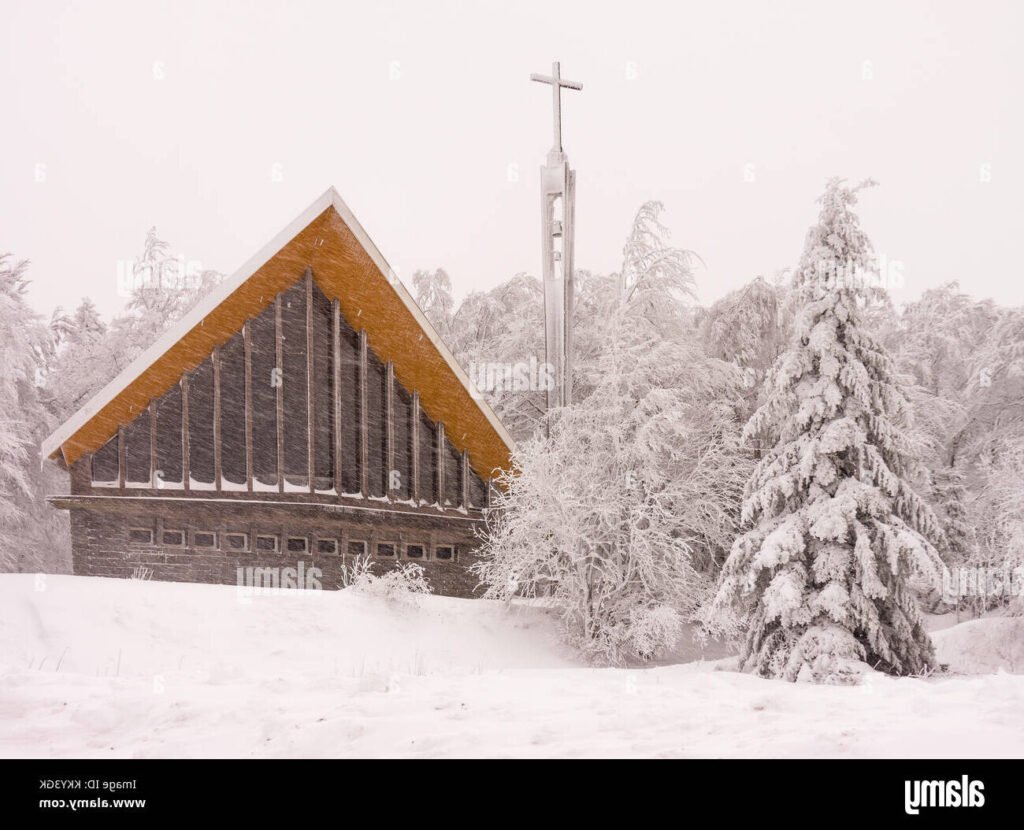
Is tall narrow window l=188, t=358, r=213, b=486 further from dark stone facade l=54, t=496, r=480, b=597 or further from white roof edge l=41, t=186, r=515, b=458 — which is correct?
white roof edge l=41, t=186, r=515, b=458

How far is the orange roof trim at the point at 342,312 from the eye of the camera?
19406 mm

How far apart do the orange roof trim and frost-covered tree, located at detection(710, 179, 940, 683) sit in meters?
7.36

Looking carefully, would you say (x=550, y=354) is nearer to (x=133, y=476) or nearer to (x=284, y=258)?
(x=284, y=258)

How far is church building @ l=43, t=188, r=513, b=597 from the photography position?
20.0m

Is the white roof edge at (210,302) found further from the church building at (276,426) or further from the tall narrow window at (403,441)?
the tall narrow window at (403,441)

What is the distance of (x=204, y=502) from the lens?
20.2 meters

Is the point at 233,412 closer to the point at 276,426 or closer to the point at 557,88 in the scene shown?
the point at 276,426

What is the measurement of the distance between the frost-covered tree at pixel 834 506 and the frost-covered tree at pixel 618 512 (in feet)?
11.2

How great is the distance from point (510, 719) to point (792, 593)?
10.0 metres

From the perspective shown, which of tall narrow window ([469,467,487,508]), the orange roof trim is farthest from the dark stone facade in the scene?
tall narrow window ([469,467,487,508])

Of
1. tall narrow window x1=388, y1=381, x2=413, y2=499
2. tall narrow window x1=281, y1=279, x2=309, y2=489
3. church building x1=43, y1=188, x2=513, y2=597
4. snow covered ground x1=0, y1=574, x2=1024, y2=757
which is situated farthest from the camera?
tall narrow window x1=388, y1=381, x2=413, y2=499

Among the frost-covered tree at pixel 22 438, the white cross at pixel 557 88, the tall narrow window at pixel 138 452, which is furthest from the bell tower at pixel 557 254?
the frost-covered tree at pixel 22 438

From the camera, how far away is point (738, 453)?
24047 mm
